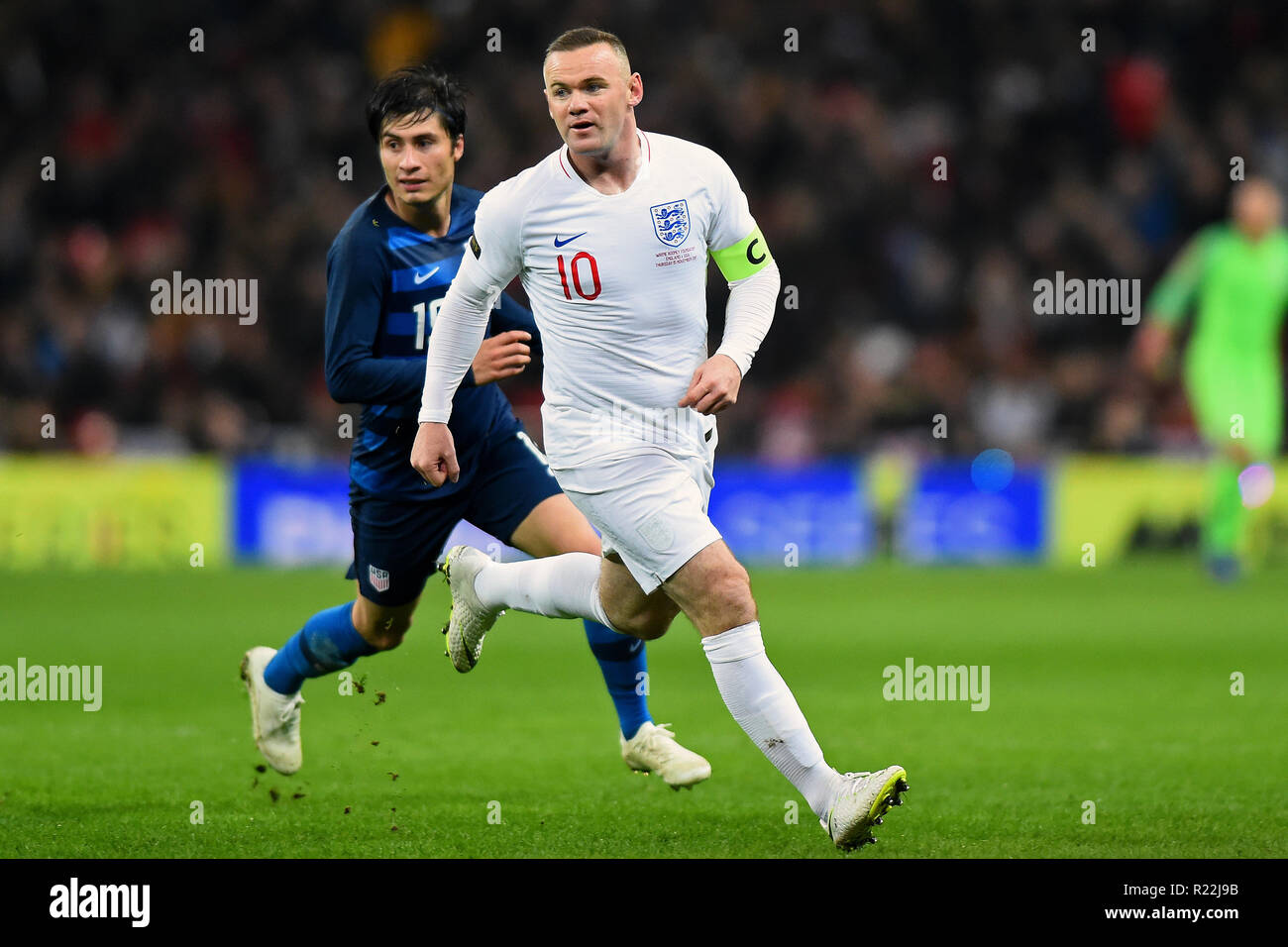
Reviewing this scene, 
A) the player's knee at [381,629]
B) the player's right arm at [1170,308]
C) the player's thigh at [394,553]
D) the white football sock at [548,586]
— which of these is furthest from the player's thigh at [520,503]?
the player's right arm at [1170,308]

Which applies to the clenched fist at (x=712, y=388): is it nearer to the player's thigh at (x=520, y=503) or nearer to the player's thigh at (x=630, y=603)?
the player's thigh at (x=630, y=603)

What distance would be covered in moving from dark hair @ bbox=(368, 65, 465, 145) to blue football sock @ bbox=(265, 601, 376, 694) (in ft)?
5.96

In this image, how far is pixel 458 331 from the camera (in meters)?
5.36

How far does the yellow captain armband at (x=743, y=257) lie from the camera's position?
17.5 ft

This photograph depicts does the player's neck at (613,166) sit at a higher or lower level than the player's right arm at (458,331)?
higher

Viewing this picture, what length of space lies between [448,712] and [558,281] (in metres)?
3.69

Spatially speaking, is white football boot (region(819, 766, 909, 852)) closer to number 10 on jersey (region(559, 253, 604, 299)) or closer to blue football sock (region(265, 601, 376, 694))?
number 10 on jersey (region(559, 253, 604, 299))

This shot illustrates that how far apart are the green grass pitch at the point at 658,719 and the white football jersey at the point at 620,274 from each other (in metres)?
1.31

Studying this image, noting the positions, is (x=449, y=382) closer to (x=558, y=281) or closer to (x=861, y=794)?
(x=558, y=281)

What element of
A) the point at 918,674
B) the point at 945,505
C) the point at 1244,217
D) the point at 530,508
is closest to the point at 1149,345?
the point at 1244,217

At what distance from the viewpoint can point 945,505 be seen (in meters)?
16.2

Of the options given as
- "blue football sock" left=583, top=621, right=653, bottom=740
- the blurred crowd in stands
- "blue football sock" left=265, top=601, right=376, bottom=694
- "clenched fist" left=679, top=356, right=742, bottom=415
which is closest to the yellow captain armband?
"clenched fist" left=679, top=356, right=742, bottom=415

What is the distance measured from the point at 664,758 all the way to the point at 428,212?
2119 mm

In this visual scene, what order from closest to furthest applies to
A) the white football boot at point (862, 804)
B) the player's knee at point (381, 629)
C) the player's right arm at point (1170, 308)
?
the white football boot at point (862, 804)
the player's knee at point (381, 629)
the player's right arm at point (1170, 308)
